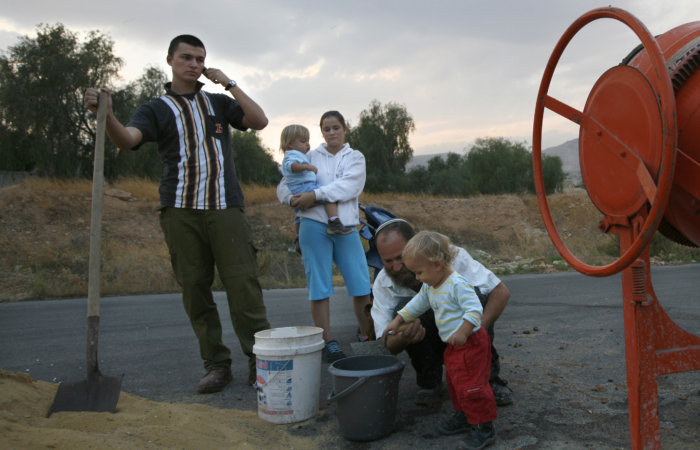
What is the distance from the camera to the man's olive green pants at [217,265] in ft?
11.2

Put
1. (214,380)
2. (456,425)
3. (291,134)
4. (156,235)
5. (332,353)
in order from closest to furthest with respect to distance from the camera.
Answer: (456,425) < (214,380) < (332,353) < (291,134) < (156,235)

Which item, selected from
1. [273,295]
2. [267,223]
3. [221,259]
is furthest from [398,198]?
[221,259]

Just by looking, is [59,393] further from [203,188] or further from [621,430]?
[621,430]

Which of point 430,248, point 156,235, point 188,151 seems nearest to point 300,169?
point 188,151

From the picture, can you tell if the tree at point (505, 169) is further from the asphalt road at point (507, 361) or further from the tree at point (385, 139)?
the asphalt road at point (507, 361)

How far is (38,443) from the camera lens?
212 cm

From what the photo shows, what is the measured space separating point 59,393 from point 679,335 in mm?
3103

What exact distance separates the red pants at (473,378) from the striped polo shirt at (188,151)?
192cm

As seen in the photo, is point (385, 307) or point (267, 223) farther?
point (267, 223)

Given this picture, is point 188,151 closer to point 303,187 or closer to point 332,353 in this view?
point 303,187

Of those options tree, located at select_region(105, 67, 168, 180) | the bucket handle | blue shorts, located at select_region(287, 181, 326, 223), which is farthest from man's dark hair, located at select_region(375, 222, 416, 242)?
tree, located at select_region(105, 67, 168, 180)

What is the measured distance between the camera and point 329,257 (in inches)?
161

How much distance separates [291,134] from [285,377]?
8.11 ft

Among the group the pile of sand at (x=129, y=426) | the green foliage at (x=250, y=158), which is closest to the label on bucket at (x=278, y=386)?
the pile of sand at (x=129, y=426)
